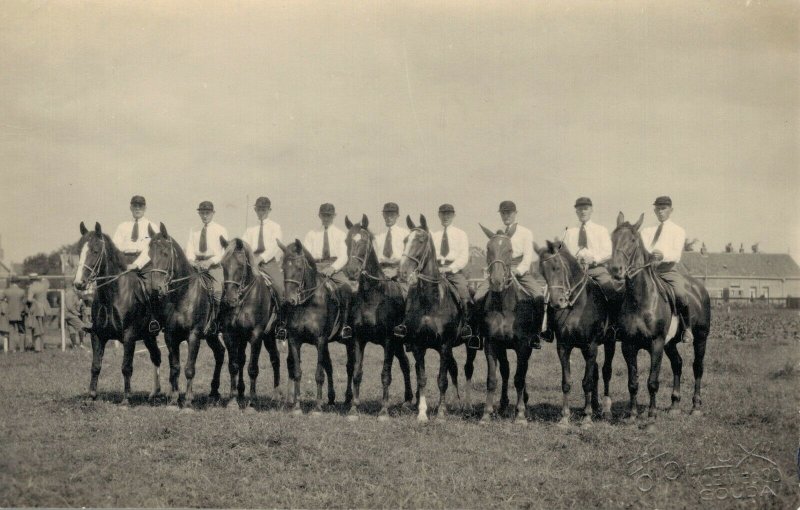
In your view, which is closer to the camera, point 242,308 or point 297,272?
point 297,272

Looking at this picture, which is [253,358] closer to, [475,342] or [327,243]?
[327,243]

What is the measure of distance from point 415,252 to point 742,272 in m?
64.9

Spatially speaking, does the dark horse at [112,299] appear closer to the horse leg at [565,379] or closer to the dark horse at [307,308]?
the dark horse at [307,308]

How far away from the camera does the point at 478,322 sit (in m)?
11.8

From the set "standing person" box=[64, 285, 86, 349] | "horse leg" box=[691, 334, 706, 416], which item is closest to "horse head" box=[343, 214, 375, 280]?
"horse leg" box=[691, 334, 706, 416]

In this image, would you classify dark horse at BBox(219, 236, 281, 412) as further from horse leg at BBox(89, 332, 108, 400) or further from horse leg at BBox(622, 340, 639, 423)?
horse leg at BBox(622, 340, 639, 423)

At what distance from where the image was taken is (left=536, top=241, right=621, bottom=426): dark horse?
10.3 meters

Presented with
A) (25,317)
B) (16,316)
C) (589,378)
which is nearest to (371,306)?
(589,378)

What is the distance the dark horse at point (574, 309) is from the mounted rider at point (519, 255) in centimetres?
47

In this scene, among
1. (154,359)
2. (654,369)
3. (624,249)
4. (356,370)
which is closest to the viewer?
(624,249)

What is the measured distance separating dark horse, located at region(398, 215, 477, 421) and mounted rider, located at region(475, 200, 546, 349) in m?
0.72

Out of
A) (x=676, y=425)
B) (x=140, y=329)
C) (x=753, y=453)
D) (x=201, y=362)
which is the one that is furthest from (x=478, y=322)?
(x=201, y=362)

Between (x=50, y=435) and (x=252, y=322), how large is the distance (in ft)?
11.4

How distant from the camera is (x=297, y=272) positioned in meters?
10.8
